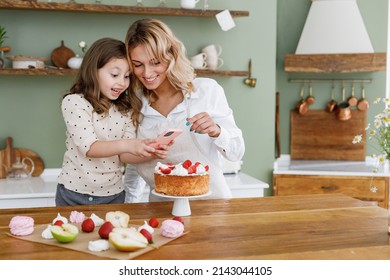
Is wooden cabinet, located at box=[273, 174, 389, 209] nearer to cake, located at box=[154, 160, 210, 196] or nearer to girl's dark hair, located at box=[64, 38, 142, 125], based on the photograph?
girl's dark hair, located at box=[64, 38, 142, 125]

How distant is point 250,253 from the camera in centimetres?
135

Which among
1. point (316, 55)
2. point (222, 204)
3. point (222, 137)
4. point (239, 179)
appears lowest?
point (239, 179)

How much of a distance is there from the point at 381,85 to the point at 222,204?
2.56 meters

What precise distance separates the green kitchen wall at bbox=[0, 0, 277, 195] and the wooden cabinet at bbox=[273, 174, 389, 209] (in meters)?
0.24

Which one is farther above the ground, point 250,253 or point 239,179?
point 250,253

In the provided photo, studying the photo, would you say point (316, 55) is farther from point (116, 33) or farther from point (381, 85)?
point (116, 33)

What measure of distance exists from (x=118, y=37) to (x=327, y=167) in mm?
1799

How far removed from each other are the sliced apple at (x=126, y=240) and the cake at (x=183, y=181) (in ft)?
1.10

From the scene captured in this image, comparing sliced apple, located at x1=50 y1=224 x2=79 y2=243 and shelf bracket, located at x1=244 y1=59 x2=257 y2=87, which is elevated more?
shelf bracket, located at x1=244 y1=59 x2=257 y2=87

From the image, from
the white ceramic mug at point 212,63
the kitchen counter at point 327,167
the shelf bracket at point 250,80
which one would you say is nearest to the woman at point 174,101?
the white ceramic mug at point 212,63

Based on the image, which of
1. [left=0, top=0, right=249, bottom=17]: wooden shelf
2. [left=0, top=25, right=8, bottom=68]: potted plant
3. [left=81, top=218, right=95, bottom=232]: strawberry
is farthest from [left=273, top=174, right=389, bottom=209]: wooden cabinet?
[left=81, top=218, right=95, bottom=232]: strawberry

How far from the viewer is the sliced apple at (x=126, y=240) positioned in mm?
1314

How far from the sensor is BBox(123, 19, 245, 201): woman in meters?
2.04
